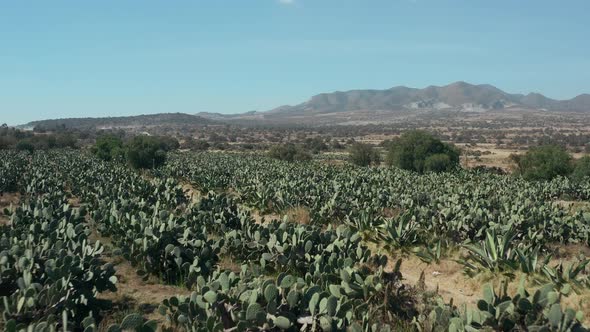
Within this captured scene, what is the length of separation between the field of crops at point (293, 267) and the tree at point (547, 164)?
861 inches

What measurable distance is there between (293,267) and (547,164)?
34611mm

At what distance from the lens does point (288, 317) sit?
6.11 meters

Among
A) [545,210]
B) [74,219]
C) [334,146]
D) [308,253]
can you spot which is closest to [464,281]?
[308,253]

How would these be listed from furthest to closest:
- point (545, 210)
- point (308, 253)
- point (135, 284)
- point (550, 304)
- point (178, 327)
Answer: point (545, 210) → point (308, 253) → point (135, 284) → point (178, 327) → point (550, 304)

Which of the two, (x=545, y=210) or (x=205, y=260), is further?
(x=545, y=210)

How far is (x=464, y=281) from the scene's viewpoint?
393 inches

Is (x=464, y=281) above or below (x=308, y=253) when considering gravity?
below

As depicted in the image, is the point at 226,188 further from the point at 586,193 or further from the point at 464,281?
the point at 586,193

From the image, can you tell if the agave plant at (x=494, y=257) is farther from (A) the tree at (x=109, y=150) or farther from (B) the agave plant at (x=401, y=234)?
(A) the tree at (x=109, y=150)

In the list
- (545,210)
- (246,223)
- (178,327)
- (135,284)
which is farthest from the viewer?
(545,210)

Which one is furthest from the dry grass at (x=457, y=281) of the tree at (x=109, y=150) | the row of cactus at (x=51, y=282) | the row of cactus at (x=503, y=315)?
the tree at (x=109, y=150)

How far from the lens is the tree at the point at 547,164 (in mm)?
37594

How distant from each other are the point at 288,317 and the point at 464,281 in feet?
17.6

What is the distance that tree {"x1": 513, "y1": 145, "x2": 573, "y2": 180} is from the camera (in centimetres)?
3759
